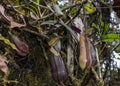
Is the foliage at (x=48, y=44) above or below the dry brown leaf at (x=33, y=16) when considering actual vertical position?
below

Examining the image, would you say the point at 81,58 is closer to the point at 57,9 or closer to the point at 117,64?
the point at 57,9

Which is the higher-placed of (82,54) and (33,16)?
(33,16)

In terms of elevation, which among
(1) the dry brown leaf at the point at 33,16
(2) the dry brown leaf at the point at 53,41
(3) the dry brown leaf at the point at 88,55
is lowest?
(3) the dry brown leaf at the point at 88,55

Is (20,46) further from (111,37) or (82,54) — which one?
(111,37)

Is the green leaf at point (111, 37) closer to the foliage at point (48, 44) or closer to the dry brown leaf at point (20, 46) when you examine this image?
the foliage at point (48, 44)

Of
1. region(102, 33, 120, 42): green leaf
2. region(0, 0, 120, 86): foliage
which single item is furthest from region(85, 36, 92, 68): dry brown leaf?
region(102, 33, 120, 42): green leaf

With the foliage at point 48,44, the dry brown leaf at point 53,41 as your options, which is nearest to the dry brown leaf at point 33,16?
the foliage at point 48,44

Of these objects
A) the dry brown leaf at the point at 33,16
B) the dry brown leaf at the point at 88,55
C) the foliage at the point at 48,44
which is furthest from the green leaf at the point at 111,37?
the dry brown leaf at the point at 33,16

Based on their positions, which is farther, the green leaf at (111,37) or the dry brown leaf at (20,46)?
the green leaf at (111,37)

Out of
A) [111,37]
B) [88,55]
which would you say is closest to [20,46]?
[88,55]

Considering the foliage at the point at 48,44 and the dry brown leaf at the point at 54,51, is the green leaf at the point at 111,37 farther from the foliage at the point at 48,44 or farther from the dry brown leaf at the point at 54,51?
the dry brown leaf at the point at 54,51

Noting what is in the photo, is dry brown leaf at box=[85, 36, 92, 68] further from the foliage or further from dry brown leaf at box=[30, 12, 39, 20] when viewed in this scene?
dry brown leaf at box=[30, 12, 39, 20]

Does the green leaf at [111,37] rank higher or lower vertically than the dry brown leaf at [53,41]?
lower
